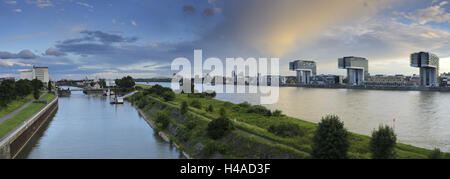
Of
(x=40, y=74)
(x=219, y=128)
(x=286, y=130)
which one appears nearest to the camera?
(x=286, y=130)

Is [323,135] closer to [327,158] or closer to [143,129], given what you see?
[327,158]

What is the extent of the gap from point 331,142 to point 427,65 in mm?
93659

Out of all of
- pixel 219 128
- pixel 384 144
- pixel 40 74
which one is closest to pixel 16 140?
pixel 219 128

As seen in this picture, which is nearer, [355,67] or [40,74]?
[355,67]

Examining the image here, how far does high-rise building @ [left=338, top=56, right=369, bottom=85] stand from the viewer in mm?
116625

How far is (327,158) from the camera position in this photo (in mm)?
9555

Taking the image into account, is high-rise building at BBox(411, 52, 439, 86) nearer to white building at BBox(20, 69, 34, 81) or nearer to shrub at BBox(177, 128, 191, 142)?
shrub at BBox(177, 128, 191, 142)

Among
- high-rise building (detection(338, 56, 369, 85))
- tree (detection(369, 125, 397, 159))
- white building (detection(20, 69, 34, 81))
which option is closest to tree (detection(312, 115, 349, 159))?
tree (detection(369, 125, 397, 159))

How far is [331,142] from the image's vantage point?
970 cm

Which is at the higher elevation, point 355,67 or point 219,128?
point 355,67

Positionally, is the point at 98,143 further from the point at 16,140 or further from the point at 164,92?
the point at 164,92

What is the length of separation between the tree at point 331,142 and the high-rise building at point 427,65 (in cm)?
9339

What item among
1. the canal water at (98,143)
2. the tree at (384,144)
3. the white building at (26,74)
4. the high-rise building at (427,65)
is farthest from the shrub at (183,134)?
the white building at (26,74)
